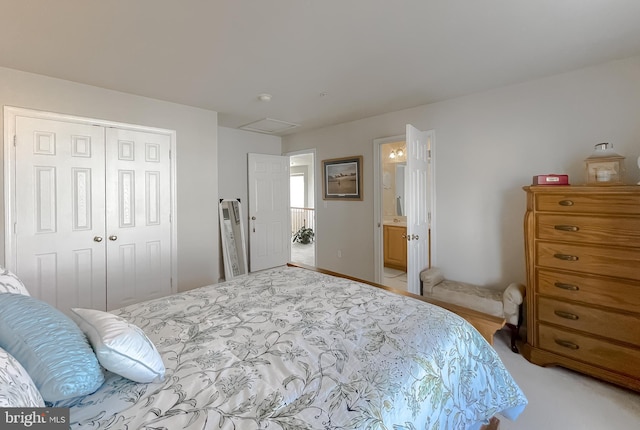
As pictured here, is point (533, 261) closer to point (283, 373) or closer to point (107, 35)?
point (283, 373)

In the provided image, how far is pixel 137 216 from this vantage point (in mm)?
3133

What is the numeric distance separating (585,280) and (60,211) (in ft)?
14.8

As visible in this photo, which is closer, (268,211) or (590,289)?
(590,289)

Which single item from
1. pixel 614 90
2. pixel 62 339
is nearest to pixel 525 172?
pixel 614 90

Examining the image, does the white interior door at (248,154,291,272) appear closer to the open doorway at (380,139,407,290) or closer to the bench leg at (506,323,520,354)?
the open doorway at (380,139,407,290)

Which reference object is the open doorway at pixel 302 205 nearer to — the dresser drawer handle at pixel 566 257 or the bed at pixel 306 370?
the dresser drawer handle at pixel 566 257

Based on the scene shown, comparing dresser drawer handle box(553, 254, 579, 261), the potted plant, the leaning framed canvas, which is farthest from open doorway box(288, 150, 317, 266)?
dresser drawer handle box(553, 254, 579, 261)

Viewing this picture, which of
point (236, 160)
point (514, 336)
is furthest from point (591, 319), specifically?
point (236, 160)

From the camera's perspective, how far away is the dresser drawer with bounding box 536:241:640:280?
1.92 meters

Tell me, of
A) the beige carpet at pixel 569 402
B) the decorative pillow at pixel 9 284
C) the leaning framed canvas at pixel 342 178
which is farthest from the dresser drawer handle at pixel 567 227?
the decorative pillow at pixel 9 284

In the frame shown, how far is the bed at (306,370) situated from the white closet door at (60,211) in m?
1.80

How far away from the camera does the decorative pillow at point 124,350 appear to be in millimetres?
886

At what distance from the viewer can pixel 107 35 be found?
192 centimetres

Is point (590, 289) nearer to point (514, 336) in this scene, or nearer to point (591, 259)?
point (591, 259)
